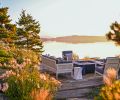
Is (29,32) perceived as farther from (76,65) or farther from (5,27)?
(76,65)

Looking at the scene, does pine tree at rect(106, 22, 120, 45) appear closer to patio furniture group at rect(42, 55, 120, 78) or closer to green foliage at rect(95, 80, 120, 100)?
patio furniture group at rect(42, 55, 120, 78)

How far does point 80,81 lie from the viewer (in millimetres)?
14703

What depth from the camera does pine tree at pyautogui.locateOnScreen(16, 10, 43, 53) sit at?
32094mm

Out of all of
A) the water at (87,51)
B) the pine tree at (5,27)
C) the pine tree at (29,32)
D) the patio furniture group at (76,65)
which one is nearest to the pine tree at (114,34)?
the water at (87,51)

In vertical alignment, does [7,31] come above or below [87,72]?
above

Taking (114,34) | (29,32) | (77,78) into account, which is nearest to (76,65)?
(77,78)

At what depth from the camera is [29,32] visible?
108 feet

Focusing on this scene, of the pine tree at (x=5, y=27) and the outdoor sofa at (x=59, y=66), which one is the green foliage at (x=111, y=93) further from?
the pine tree at (x=5, y=27)

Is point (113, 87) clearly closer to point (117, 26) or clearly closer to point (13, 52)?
point (13, 52)

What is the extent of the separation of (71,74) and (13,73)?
16.1 ft

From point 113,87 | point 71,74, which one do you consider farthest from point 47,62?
point 113,87

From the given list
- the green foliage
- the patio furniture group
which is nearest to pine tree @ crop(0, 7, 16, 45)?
the patio furniture group

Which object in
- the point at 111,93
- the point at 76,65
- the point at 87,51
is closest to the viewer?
the point at 111,93

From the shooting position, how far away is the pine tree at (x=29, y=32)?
3209 centimetres
